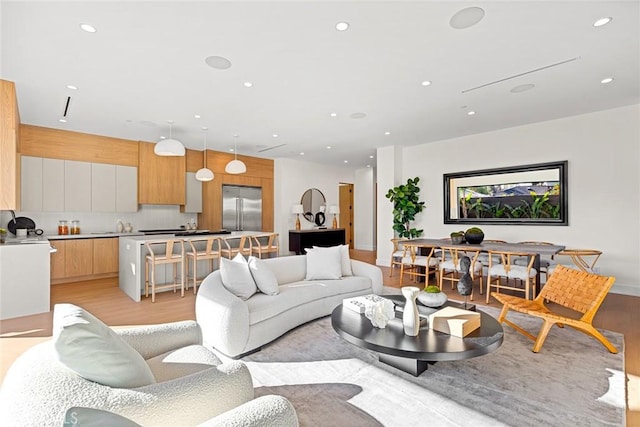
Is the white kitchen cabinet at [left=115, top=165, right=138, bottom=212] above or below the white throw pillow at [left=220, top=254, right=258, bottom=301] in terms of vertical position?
above

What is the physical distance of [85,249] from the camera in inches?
240

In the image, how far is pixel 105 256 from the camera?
250 inches

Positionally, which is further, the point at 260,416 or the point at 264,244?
the point at 264,244

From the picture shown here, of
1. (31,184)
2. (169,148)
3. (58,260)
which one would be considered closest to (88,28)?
(169,148)

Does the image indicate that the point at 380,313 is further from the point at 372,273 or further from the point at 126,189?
the point at 126,189

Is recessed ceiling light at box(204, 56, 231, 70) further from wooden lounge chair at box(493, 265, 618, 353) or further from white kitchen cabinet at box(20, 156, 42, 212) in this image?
white kitchen cabinet at box(20, 156, 42, 212)

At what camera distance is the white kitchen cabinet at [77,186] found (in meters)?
6.10

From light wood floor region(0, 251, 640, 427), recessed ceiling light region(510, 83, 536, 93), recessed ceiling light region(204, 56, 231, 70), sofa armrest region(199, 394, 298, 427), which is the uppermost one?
recessed ceiling light region(510, 83, 536, 93)

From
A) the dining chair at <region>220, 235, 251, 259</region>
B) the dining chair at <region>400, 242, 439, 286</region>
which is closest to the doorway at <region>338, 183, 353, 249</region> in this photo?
the dining chair at <region>400, 242, 439, 286</region>

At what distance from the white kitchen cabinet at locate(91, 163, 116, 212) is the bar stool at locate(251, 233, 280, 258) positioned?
123 inches

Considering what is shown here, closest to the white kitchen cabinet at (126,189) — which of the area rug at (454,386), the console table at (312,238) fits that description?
the console table at (312,238)

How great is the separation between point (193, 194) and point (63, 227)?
2.63m

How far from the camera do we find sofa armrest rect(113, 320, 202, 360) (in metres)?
1.84

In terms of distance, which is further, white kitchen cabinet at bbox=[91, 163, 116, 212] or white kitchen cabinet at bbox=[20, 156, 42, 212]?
white kitchen cabinet at bbox=[91, 163, 116, 212]
